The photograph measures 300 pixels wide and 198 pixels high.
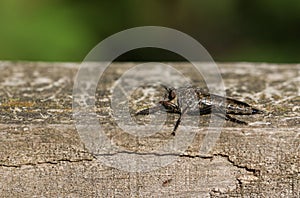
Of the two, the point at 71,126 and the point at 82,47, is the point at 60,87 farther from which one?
the point at 82,47

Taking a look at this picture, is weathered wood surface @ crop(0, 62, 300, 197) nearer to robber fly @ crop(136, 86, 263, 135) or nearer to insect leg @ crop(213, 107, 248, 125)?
insect leg @ crop(213, 107, 248, 125)

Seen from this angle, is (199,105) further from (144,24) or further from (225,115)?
(144,24)

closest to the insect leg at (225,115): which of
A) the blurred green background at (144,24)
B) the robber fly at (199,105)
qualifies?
the robber fly at (199,105)

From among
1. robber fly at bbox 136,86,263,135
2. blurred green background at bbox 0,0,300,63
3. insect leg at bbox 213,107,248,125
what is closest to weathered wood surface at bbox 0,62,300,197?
insect leg at bbox 213,107,248,125

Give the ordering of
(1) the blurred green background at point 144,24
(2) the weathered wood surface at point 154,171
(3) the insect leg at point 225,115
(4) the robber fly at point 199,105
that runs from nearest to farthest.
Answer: (2) the weathered wood surface at point 154,171 → (3) the insect leg at point 225,115 → (4) the robber fly at point 199,105 → (1) the blurred green background at point 144,24

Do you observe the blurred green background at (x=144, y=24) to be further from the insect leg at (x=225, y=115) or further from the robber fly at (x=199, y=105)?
the insect leg at (x=225, y=115)

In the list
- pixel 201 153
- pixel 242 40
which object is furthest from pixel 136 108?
pixel 242 40
